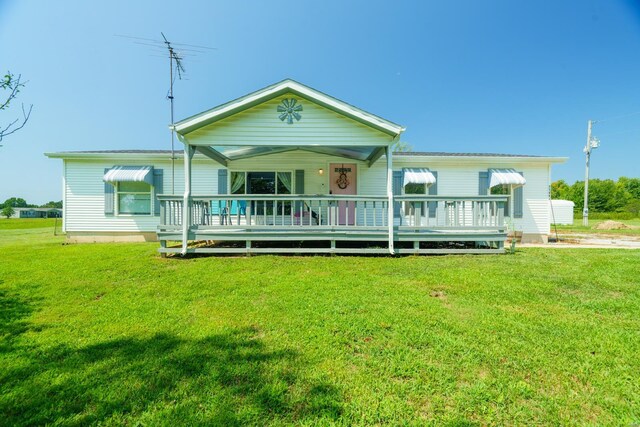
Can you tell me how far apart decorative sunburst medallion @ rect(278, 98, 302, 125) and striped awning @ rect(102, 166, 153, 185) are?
218 inches

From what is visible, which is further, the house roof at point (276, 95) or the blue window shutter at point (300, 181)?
the blue window shutter at point (300, 181)

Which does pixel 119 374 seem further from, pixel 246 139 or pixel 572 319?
Answer: pixel 246 139

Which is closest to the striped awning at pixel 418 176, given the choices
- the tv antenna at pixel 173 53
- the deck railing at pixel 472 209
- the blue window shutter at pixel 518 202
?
the deck railing at pixel 472 209

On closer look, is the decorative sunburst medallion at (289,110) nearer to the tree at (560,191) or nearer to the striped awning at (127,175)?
the striped awning at (127,175)

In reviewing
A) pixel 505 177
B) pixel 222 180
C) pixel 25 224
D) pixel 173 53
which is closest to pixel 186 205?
pixel 222 180

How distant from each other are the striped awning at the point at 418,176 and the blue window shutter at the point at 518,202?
9.69 ft

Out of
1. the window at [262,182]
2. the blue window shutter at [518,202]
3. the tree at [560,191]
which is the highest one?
the tree at [560,191]

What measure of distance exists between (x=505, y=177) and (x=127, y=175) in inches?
490

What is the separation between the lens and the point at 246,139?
19.7 ft

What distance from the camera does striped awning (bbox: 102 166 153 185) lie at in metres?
8.38

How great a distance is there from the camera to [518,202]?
348 inches

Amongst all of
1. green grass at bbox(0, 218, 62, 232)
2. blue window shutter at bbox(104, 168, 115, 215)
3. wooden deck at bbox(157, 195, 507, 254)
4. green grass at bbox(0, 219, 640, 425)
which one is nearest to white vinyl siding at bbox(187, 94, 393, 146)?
wooden deck at bbox(157, 195, 507, 254)

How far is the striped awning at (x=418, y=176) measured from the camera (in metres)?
8.48

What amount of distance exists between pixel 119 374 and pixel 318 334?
1568 millimetres
